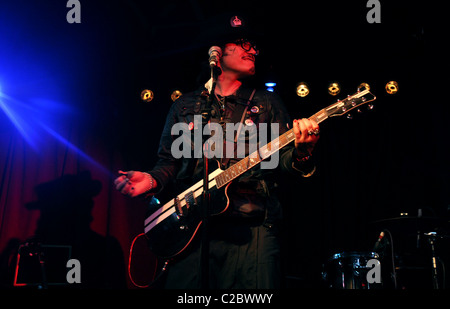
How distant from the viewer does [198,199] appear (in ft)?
8.82

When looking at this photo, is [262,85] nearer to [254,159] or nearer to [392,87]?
[392,87]

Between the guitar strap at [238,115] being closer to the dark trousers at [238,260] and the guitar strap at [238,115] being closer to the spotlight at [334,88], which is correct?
the dark trousers at [238,260]

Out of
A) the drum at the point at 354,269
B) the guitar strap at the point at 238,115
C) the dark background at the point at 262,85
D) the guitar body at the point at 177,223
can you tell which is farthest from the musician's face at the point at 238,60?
the drum at the point at 354,269

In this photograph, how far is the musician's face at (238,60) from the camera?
10.7 feet

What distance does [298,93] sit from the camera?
5727 millimetres

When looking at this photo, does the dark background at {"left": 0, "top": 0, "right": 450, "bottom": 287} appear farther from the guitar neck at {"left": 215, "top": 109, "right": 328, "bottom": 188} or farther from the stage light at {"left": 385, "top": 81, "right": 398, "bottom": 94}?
the guitar neck at {"left": 215, "top": 109, "right": 328, "bottom": 188}

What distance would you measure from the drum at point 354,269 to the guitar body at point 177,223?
7.38 feet

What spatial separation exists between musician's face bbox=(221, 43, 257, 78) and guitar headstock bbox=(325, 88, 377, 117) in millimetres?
916

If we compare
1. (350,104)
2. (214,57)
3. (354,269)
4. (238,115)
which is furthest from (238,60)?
(354,269)

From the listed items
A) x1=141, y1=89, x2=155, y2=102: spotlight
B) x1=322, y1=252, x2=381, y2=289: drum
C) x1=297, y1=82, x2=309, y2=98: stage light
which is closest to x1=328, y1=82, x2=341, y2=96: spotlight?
x1=297, y1=82, x2=309, y2=98: stage light

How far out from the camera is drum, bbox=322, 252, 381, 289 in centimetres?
399

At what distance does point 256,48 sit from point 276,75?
8.12ft
